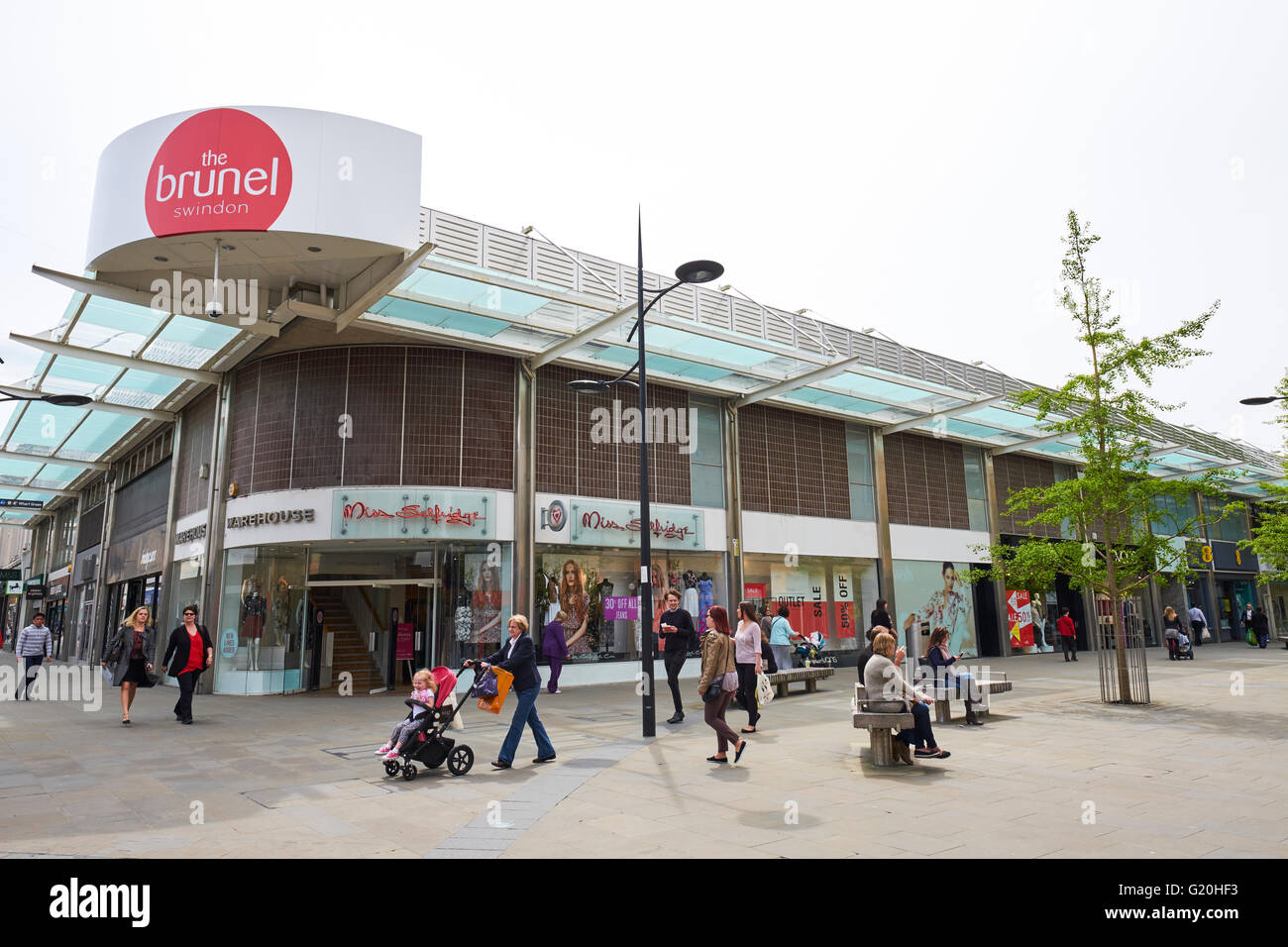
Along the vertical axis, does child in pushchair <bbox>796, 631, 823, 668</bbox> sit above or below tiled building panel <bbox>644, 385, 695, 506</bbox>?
below

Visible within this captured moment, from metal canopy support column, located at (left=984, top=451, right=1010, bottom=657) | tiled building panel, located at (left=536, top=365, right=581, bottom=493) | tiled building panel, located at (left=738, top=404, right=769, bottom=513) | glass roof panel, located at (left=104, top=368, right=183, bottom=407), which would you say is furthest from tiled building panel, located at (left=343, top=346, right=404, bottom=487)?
metal canopy support column, located at (left=984, top=451, right=1010, bottom=657)

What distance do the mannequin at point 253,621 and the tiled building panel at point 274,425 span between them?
238 cm

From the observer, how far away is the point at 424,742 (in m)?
8.18

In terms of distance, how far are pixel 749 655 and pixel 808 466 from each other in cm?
1388

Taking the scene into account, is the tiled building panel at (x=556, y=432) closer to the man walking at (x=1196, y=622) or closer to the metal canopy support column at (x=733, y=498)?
the metal canopy support column at (x=733, y=498)

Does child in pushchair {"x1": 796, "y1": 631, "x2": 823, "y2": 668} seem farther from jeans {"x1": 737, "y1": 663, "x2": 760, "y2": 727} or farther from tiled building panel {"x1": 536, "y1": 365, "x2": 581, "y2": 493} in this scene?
jeans {"x1": 737, "y1": 663, "x2": 760, "y2": 727}

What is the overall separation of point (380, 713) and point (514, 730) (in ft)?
21.1

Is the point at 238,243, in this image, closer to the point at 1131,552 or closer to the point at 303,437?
the point at 303,437

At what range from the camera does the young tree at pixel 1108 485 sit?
13.6 meters

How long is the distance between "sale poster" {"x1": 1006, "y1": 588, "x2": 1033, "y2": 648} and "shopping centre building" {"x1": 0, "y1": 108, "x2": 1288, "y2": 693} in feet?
7.51

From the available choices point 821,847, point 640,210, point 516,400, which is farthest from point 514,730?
point 516,400

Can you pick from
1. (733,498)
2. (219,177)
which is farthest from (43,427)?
(733,498)

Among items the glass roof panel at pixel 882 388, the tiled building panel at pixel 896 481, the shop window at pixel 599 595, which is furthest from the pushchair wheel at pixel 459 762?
the tiled building panel at pixel 896 481

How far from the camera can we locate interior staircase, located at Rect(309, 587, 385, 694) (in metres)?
18.2
